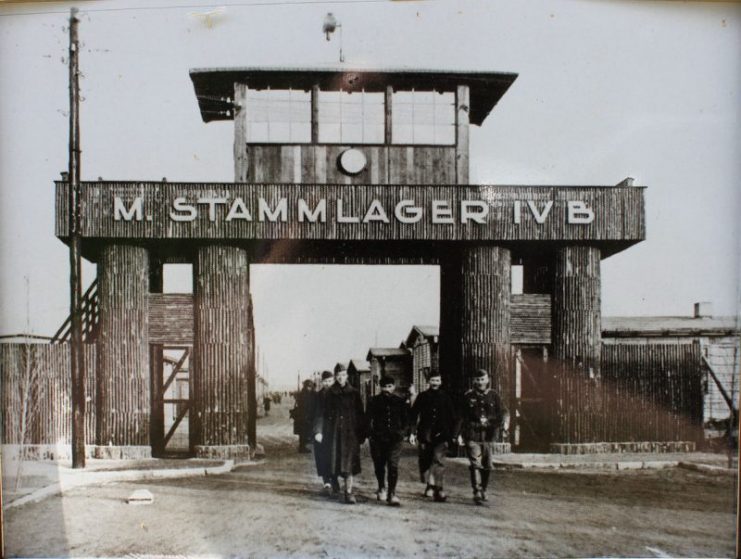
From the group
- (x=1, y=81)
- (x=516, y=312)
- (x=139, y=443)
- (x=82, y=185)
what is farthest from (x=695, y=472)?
(x=1, y=81)

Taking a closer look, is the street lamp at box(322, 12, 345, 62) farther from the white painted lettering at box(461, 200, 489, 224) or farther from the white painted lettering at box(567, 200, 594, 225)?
the white painted lettering at box(567, 200, 594, 225)

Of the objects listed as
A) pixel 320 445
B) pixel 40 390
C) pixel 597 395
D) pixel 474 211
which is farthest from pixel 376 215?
pixel 40 390

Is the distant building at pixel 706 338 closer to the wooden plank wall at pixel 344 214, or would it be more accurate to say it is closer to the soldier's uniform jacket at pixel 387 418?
the wooden plank wall at pixel 344 214

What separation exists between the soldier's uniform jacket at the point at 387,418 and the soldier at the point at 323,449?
619mm

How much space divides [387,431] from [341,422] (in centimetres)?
65

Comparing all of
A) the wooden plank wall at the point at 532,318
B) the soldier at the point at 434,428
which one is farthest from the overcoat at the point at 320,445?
the wooden plank wall at the point at 532,318

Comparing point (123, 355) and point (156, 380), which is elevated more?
point (123, 355)

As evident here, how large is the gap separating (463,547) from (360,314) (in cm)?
329

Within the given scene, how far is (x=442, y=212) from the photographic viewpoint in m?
11.7

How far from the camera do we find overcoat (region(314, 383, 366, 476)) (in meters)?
10.5

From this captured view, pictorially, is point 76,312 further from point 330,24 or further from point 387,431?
point 330,24

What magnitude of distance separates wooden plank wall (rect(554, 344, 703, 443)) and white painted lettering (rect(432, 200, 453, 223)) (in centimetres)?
293

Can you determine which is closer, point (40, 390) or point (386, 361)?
point (40, 390)

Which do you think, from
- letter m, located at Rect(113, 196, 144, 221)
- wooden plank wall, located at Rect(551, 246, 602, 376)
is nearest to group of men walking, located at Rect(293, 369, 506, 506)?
wooden plank wall, located at Rect(551, 246, 602, 376)
